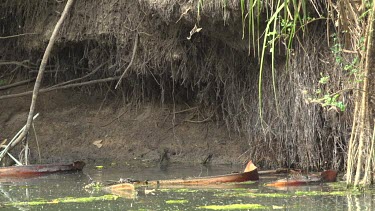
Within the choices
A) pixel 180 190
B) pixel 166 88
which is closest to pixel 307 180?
pixel 180 190

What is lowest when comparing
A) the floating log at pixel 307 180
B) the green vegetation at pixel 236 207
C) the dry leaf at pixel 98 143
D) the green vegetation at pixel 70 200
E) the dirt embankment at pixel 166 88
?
the dry leaf at pixel 98 143

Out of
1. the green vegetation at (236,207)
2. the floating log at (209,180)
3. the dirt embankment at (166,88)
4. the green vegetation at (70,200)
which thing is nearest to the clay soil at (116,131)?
the dirt embankment at (166,88)

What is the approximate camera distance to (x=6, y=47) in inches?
413

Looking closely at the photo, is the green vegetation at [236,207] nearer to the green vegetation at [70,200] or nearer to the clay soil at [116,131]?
the green vegetation at [70,200]

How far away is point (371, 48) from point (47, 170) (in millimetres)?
3564

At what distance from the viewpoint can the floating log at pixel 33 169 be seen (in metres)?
7.97

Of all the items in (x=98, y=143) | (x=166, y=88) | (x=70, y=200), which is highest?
(x=166, y=88)

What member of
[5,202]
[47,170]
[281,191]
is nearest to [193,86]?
[47,170]

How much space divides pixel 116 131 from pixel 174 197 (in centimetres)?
388

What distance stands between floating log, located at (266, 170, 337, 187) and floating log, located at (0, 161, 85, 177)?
2313 mm

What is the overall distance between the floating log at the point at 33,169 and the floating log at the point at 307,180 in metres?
2.31

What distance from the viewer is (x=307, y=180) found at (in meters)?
6.98

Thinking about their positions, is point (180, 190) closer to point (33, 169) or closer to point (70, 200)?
point (70, 200)

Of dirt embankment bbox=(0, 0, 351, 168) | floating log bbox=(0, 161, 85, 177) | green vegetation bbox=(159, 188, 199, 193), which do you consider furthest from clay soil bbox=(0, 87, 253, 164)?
green vegetation bbox=(159, 188, 199, 193)
